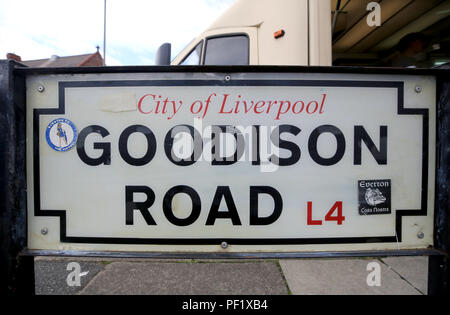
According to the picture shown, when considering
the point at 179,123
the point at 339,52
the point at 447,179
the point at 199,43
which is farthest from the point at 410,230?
the point at 339,52

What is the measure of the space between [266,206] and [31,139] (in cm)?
81

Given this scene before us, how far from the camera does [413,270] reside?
2.08 metres

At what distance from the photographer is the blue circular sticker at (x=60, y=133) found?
0.79m

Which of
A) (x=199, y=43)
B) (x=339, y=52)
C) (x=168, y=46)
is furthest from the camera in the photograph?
(x=339, y=52)

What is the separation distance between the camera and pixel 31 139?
0.78 meters

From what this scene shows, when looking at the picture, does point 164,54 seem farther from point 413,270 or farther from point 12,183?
point 413,270

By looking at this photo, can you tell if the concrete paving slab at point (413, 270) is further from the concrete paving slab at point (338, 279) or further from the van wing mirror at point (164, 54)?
the van wing mirror at point (164, 54)

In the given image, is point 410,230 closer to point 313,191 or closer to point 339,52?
point 313,191

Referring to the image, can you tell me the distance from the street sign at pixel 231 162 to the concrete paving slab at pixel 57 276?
1.33 m

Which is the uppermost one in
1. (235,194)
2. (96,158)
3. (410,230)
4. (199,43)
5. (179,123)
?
(199,43)

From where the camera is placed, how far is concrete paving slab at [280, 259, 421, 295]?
177 cm

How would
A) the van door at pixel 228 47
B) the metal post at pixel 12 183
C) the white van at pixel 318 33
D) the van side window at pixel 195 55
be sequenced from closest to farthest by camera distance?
the metal post at pixel 12 183 < the white van at pixel 318 33 < the van door at pixel 228 47 < the van side window at pixel 195 55

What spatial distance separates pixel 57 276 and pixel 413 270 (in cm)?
302

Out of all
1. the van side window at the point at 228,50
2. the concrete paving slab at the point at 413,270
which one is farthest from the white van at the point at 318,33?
the concrete paving slab at the point at 413,270
